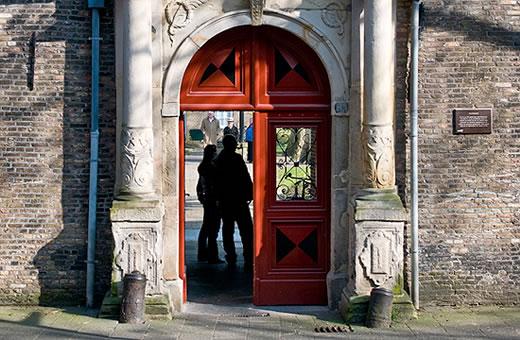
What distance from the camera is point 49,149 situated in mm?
10227

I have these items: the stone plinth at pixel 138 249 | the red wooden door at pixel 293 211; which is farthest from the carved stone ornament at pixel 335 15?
the stone plinth at pixel 138 249

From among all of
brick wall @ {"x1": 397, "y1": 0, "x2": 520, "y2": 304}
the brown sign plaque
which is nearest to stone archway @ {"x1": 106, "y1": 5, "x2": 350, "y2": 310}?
brick wall @ {"x1": 397, "y1": 0, "x2": 520, "y2": 304}

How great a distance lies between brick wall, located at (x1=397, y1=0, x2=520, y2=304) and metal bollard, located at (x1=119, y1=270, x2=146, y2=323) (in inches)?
139

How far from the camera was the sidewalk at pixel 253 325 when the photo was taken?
920 centimetres

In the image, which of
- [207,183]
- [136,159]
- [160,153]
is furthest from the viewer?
[207,183]

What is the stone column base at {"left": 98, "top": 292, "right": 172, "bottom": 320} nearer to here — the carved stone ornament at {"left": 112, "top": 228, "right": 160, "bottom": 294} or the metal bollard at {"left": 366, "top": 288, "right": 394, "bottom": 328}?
the carved stone ornament at {"left": 112, "top": 228, "right": 160, "bottom": 294}

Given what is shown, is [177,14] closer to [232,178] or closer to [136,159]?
[136,159]

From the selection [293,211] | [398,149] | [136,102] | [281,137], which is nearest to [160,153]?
[136,102]

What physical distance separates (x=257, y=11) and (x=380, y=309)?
153 inches

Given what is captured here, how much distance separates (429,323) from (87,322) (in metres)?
4.07

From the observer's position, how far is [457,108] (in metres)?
10.3

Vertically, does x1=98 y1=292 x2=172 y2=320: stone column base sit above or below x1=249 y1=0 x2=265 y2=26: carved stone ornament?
below

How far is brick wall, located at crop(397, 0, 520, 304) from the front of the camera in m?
10.2

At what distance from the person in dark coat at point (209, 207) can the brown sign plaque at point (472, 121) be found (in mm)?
4407
